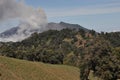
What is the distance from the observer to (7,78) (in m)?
64.1

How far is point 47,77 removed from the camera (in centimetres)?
8012

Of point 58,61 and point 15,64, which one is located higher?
point 15,64

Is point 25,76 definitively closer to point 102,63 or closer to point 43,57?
point 102,63

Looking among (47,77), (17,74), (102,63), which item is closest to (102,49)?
(102,63)

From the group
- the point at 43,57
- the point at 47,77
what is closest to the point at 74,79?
the point at 47,77

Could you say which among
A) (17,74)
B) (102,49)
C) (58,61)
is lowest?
(58,61)

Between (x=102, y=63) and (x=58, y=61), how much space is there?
102m

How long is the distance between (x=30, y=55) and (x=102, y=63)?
9671 centimetres

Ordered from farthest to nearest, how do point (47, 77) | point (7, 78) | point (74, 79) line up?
point (74, 79)
point (47, 77)
point (7, 78)

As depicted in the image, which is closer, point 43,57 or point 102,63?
point 102,63

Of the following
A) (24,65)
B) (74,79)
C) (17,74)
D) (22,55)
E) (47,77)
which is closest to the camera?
(17,74)

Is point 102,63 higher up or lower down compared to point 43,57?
higher up

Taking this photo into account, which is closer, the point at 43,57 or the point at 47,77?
the point at 47,77

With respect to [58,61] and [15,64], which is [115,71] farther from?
[58,61]
